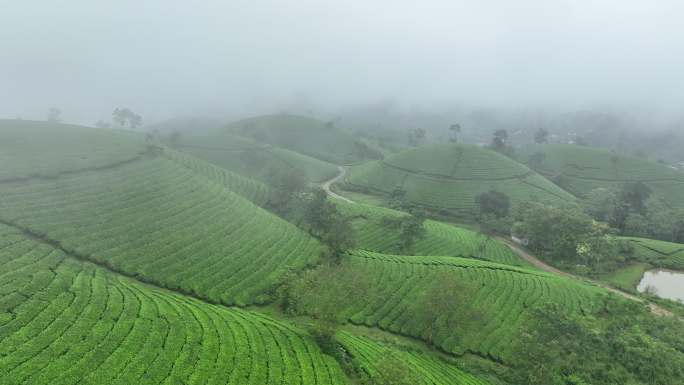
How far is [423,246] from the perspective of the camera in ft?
235

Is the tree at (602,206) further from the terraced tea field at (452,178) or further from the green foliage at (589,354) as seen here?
the green foliage at (589,354)

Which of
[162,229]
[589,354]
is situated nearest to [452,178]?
[589,354]

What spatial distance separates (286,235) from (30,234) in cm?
3199

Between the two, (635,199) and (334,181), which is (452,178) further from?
(635,199)

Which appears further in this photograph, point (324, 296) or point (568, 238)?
point (568, 238)

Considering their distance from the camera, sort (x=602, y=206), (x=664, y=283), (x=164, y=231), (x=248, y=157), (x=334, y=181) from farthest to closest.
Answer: (x=248, y=157) < (x=334, y=181) < (x=602, y=206) < (x=664, y=283) < (x=164, y=231)

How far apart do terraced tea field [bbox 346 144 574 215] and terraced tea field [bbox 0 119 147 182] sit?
72653mm

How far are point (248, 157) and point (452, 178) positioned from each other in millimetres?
80467

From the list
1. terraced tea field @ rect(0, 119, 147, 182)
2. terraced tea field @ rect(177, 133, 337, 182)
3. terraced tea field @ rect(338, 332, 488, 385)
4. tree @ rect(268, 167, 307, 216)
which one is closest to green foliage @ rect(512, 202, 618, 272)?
terraced tea field @ rect(338, 332, 488, 385)

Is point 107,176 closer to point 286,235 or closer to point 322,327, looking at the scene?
point 286,235

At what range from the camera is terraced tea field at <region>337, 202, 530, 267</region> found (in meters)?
70.4

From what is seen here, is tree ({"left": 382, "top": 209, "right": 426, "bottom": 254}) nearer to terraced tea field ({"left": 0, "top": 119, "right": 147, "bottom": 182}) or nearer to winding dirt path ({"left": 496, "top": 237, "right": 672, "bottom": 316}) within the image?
winding dirt path ({"left": 496, "top": 237, "right": 672, "bottom": 316})

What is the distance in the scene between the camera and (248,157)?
148 metres

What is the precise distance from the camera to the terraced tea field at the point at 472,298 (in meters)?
40.2
